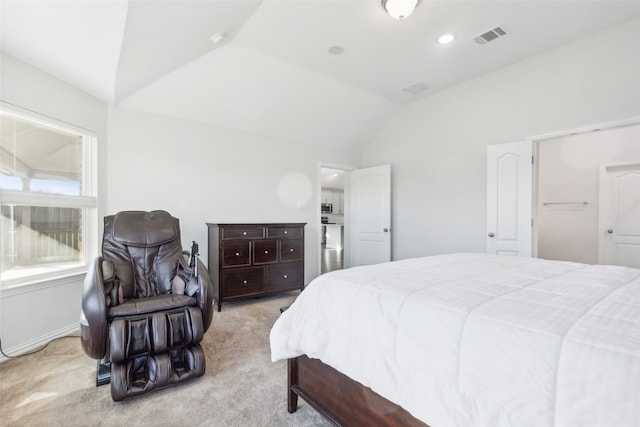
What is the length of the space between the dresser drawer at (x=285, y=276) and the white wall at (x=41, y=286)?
1.99 m

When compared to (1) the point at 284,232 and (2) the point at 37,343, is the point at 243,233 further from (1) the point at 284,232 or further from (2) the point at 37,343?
(2) the point at 37,343

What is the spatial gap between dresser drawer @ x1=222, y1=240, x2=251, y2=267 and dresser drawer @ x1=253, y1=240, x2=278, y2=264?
99 millimetres

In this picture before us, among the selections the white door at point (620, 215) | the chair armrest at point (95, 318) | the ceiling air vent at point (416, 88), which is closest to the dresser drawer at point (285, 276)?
the chair armrest at point (95, 318)

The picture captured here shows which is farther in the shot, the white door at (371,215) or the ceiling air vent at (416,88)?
the white door at (371,215)

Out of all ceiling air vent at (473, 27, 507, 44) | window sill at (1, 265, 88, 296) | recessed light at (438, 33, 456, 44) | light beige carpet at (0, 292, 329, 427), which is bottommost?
light beige carpet at (0, 292, 329, 427)

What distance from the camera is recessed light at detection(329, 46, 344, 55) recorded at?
3086 mm

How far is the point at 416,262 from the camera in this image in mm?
2014

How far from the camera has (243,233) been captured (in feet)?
11.9

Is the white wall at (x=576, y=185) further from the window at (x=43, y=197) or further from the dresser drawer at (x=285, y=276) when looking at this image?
the window at (x=43, y=197)

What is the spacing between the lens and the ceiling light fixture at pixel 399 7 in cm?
228

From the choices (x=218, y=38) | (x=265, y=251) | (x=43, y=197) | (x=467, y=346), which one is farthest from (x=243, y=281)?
(x=467, y=346)

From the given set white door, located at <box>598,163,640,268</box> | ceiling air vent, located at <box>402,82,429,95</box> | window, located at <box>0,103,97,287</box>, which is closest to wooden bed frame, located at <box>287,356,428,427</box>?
window, located at <box>0,103,97,287</box>

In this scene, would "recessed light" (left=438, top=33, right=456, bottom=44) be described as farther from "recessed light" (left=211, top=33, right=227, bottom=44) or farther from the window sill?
the window sill

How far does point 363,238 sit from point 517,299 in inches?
154
